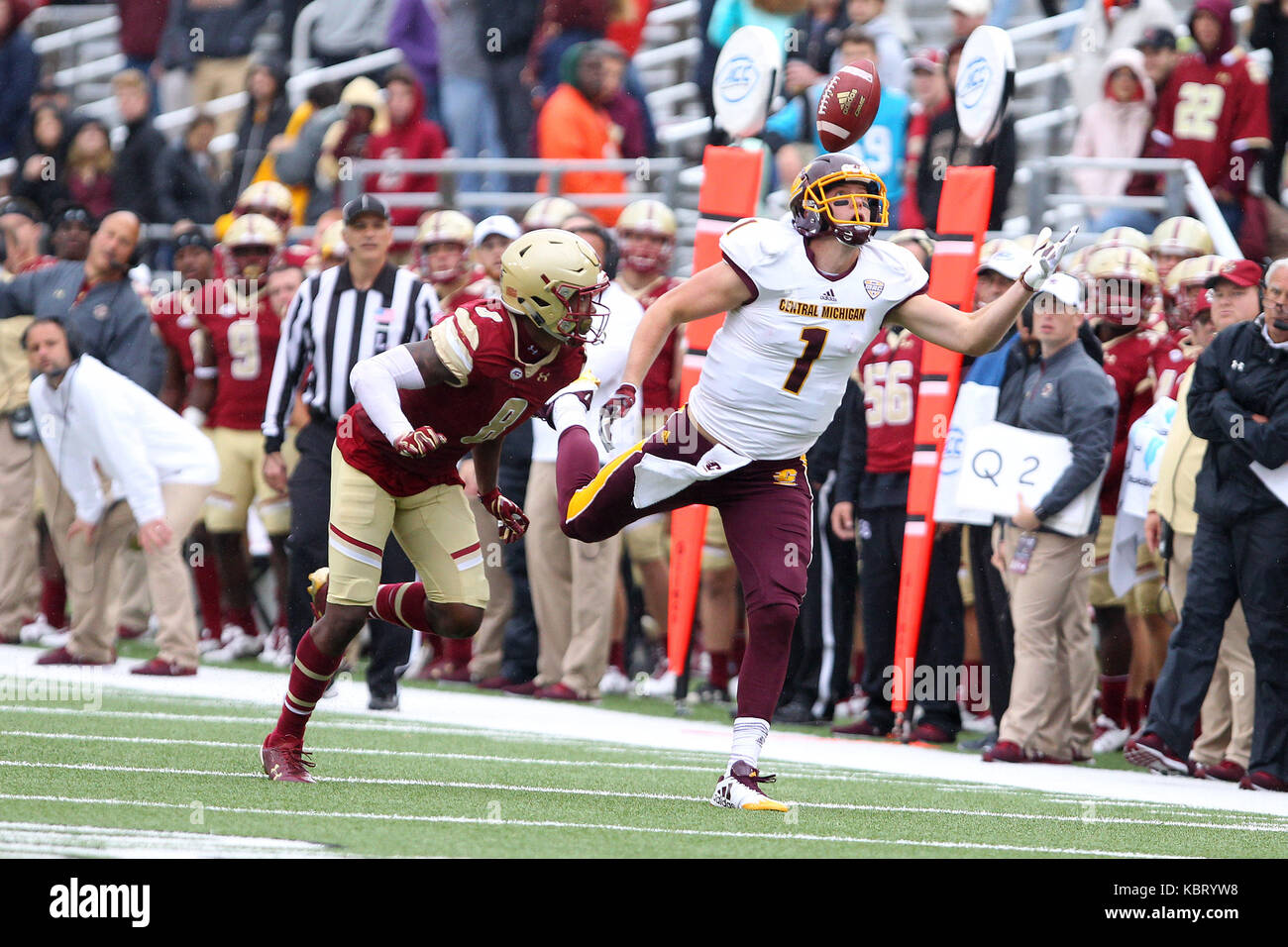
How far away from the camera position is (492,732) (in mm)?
8820

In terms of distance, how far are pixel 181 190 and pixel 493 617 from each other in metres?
5.58

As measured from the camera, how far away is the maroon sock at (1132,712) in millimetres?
10016

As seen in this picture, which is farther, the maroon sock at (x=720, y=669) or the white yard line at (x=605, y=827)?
the maroon sock at (x=720, y=669)

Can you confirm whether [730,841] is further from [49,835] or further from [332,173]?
[332,173]

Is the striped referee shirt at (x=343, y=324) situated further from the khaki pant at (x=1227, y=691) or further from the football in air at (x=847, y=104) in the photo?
the khaki pant at (x=1227, y=691)

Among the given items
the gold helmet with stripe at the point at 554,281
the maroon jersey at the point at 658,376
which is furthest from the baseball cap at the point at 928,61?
the gold helmet with stripe at the point at 554,281

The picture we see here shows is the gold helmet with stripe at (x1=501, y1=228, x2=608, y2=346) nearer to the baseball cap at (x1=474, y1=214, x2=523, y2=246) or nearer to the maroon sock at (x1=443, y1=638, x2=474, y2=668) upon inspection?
the baseball cap at (x1=474, y1=214, x2=523, y2=246)

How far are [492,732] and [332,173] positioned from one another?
658 centimetres

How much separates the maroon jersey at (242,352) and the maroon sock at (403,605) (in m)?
4.74

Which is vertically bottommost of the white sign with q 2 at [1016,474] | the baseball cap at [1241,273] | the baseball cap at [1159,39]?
the white sign with q 2 at [1016,474]

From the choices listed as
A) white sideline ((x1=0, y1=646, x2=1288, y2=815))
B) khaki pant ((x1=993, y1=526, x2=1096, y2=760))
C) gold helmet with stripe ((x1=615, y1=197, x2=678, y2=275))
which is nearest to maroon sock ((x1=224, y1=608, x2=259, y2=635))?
white sideline ((x1=0, y1=646, x2=1288, y2=815))

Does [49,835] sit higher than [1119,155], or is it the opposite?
[1119,155]

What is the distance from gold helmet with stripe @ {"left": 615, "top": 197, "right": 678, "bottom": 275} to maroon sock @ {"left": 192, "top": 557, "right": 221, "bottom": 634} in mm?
3209
